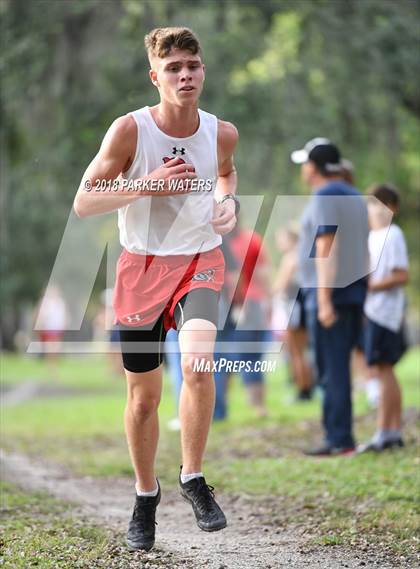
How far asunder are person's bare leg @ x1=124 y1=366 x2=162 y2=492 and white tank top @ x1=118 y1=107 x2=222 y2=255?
603 mm

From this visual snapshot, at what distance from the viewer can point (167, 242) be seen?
537cm

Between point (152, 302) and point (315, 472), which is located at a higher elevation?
point (152, 302)

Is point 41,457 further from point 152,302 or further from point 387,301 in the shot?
point 152,302

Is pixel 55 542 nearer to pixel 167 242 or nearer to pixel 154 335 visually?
pixel 154 335

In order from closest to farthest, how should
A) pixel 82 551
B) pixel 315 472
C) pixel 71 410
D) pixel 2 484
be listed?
pixel 82 551, pixel 2 484, pixel 315 472, pixel 71 410

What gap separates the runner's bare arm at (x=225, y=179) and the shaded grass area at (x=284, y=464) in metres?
1.60

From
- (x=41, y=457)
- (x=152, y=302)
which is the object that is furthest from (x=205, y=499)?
(x=41, y=457)

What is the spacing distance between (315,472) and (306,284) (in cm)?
176

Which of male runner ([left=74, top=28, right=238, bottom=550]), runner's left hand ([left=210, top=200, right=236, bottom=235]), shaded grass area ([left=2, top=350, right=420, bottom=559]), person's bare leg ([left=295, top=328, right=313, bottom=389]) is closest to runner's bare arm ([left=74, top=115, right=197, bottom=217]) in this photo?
male runner ([left=74, top=28, right=238, bottom=550])

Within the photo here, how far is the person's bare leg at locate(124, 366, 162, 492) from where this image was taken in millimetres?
5363

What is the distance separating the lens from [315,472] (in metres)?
7.89

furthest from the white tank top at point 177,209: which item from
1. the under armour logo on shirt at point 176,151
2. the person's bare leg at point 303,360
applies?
the person's bare leg at point 303,360

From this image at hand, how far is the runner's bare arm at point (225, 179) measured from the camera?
536cm

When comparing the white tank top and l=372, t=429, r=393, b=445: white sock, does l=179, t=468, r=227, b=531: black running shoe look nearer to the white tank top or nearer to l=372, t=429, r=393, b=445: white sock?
the white tank top
